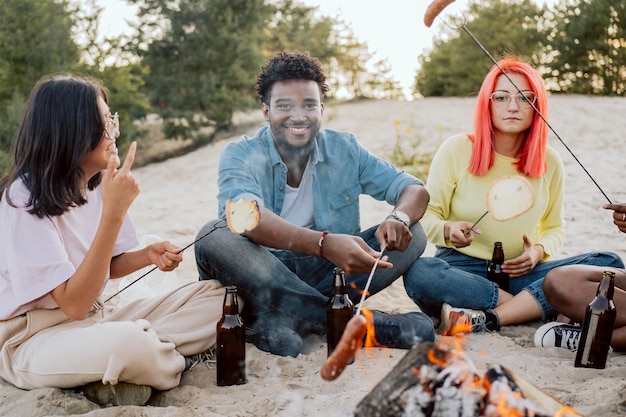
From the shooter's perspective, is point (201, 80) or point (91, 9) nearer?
point (91, 9)

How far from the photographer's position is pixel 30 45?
999 centimetres

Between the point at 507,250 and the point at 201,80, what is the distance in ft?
33.7

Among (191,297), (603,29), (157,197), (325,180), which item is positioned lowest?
(157,197)

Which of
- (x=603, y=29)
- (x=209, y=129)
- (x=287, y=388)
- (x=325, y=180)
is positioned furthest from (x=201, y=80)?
(x=287, y=388)

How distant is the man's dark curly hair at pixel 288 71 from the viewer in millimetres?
3479

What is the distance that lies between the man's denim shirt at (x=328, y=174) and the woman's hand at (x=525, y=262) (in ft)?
2.17

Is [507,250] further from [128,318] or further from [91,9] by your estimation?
[91,9]

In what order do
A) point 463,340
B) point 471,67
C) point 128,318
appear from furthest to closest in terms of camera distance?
point 471,67 < point 463,340 < point 128,318

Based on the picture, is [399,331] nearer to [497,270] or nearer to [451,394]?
[497,270]

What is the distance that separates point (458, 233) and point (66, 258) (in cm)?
202

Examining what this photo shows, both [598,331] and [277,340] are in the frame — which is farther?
[277,340]

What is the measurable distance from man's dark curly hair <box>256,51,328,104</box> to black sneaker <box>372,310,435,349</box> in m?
1.35

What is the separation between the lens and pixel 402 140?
10164mm

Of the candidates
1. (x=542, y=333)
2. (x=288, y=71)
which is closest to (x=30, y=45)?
(x=288, y=71)
